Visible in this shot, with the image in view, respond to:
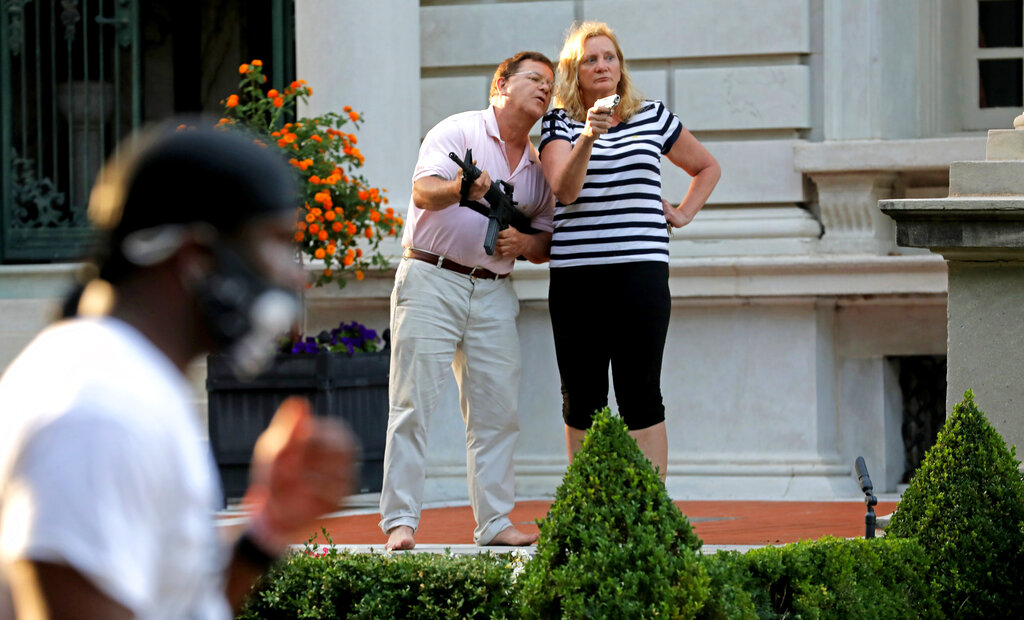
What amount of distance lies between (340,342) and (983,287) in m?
4.33

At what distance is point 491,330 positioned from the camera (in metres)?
6.36

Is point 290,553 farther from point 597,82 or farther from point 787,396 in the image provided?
point 787,396

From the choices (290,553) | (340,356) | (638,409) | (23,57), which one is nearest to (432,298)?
(638,409)

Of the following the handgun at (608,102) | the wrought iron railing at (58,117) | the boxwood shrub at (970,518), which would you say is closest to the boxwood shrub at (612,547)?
the boxwood shrub at (970,518)

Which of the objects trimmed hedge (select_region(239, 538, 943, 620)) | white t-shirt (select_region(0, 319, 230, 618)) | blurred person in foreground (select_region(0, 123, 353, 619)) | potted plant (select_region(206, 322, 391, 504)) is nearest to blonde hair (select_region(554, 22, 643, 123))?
trimmed hedge (select_region(239, 538, 943, 620))

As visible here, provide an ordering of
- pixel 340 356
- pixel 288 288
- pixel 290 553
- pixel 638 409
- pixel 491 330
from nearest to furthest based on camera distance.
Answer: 1. pixel 288 288
2. pixel 290 553
3. pixel 638 409
4. pixel 491 330
5. pixel 340 356

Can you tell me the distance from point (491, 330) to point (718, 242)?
319 centimetres

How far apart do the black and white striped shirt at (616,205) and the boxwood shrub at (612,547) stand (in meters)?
1.70

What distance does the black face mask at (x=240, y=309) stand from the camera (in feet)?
5.71

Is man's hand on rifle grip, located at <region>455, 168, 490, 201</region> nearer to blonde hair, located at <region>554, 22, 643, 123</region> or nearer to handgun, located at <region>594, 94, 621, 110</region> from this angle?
blonde hair, located at <region>554, 22, 643, 123</region>

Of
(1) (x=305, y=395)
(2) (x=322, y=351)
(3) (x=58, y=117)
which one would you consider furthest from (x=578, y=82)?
(3) (x=58, y=117)

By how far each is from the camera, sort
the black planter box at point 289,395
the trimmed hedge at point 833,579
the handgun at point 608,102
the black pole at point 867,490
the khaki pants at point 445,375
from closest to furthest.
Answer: the trimmed hedge at point 833,579 < the black pole at point 867,490 < the handgun at point 608,102 < the khaki pants at point 445,375 < the black planter box at point 289,395

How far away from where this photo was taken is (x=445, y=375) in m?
6.38

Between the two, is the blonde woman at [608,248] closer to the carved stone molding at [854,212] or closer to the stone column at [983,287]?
the stone column at [983,287]
